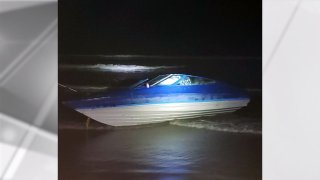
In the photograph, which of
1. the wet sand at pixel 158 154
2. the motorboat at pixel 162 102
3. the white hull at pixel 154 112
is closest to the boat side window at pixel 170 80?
the motorboat at pixel 162 102

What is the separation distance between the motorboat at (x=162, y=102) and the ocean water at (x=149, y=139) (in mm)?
44

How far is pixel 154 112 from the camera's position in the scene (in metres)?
2.68

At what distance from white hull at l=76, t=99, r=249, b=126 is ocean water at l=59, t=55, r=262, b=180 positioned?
0.04m

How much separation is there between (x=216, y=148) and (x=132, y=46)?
2.70 feet

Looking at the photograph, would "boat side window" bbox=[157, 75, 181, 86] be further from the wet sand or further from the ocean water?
the wet sand

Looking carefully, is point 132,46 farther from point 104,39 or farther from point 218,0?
point 218,0

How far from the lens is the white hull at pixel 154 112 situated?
8.75 feet

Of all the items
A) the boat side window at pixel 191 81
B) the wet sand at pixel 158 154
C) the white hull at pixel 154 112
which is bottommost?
the wet sand at pixel 158 154

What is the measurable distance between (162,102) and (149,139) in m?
0.24

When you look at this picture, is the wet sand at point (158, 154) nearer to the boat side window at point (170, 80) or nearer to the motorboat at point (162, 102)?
the motorboat at point (162, 102)

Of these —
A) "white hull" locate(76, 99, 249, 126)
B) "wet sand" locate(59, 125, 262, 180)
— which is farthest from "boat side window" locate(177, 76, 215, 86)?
"wet sand" locate(59, 125, 262, 180)
